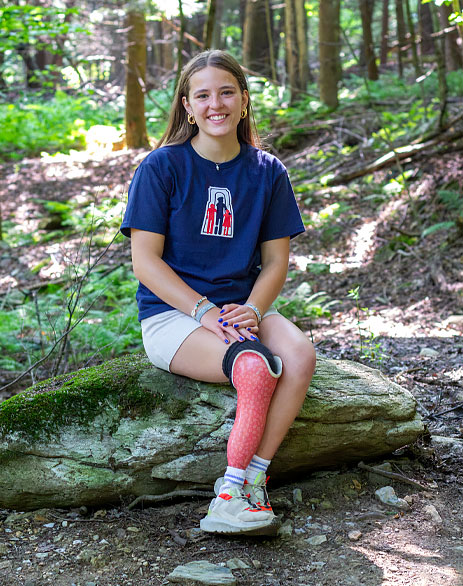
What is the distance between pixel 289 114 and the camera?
12.1m

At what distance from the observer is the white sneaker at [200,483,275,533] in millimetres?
2549

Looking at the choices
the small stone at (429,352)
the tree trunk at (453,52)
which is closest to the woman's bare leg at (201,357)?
the small stone at (429,352)

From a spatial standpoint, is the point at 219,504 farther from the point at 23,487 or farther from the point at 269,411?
the point at 23,487

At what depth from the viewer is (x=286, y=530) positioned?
108 inches

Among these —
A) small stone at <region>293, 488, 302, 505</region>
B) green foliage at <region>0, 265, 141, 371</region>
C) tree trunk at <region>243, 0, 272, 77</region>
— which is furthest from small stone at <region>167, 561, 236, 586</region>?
tree trunk at <region>243, 0, 272, 77</region>

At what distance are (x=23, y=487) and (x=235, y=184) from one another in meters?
1.90

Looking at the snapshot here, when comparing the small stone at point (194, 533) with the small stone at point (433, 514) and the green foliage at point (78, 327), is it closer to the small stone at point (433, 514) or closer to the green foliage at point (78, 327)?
the small stone at point (433, 514)

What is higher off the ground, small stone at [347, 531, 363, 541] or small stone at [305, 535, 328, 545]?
small stone at [347, 531, 363, 541]

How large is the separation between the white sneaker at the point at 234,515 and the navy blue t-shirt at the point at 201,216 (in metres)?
0.99

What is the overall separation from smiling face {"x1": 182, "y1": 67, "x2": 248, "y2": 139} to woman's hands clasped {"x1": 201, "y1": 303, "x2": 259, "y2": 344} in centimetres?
96

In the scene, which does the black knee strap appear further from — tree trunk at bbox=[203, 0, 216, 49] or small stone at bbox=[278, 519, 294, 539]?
tree trunk at bbox=[203, 0, 216, 49]

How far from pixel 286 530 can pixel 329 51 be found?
11.1 m

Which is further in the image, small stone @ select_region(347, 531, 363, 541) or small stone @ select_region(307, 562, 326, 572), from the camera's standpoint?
small stone @ select_region(347, 531, 363, 541)

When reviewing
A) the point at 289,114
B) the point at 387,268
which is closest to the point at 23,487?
the point at 387,268
